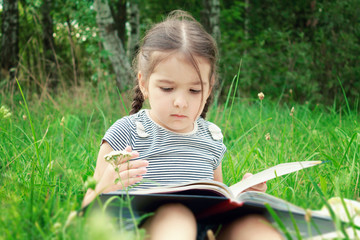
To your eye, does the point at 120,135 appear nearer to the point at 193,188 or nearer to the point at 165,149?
the point at 165,149

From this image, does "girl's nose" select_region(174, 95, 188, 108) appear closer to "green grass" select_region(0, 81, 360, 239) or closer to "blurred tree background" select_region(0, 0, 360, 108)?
"green grass" select_region(0, 81, 360, 239)

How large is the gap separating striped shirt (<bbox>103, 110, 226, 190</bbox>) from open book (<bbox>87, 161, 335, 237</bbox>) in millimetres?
319

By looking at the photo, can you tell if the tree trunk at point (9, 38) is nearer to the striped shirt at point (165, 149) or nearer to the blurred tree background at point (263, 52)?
the blurred tree background at point (263, 52)

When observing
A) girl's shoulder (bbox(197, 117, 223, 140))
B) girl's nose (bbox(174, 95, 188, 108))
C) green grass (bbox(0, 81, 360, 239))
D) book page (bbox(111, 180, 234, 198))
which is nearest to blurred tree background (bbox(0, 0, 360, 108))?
green grass (bbox(0, 81, 360, 239))

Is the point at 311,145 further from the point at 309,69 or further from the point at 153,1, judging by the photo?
the point at 153,1

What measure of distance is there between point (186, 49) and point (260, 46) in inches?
199

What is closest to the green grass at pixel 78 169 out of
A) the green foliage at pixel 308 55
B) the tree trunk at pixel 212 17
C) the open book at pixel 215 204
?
the open book at pixel 215 204

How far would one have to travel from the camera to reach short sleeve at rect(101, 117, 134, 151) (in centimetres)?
162

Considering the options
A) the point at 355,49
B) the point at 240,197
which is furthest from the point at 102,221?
the point at 355,49

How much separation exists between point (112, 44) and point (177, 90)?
144 inches

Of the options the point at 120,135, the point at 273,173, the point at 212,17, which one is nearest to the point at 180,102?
the point at 120,135

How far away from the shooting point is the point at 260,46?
21.1 ft

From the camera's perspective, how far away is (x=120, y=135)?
165 cm

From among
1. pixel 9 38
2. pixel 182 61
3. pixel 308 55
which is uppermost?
pixel 182 61
